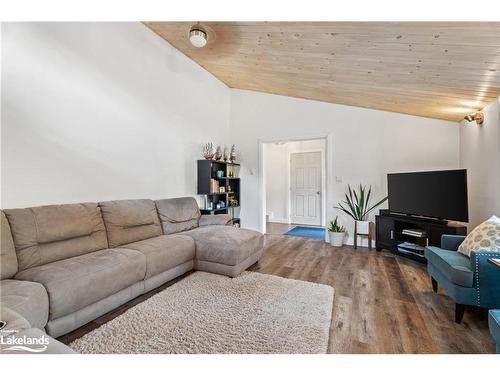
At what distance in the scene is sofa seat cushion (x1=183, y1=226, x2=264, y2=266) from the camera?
8.72 ft

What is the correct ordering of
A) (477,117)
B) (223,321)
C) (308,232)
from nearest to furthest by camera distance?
(223,321), (477,117), (308,232)

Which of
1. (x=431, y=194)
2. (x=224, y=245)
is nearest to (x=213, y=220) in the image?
(x=224, y=245)

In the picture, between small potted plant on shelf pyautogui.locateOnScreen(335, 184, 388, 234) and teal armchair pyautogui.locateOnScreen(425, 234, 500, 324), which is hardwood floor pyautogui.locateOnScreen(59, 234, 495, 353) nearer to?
teal armchair pyautogui.locateOnScreen(425, 234, 500, 324)

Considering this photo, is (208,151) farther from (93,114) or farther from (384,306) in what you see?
(384,306)

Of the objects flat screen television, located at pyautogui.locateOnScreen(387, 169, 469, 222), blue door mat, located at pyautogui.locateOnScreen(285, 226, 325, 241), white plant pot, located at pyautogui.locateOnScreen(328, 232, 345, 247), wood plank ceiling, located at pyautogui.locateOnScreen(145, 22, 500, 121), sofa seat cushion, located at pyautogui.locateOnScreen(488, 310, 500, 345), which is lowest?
blue door mat, located at pyautogui.locateOnScreen(285, 226, 325, 241)

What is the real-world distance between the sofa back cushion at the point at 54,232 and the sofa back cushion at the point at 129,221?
9cm

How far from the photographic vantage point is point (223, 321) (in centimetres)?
184

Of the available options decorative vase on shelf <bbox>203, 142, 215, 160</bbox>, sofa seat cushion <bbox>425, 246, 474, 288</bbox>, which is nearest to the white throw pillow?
sofa seat cushion <bbox>425, 246, 474, 288</bbox>

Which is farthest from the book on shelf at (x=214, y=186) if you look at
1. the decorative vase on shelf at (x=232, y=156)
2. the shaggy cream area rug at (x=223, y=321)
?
the shaggy cream area rug at (x=223, y=321)

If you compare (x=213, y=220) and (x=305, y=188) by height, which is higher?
(x=305, y=188)

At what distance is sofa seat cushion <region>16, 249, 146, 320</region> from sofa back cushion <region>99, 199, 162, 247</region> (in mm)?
361

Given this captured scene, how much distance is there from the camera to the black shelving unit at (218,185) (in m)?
4.14

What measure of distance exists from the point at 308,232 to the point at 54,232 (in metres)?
4.57
